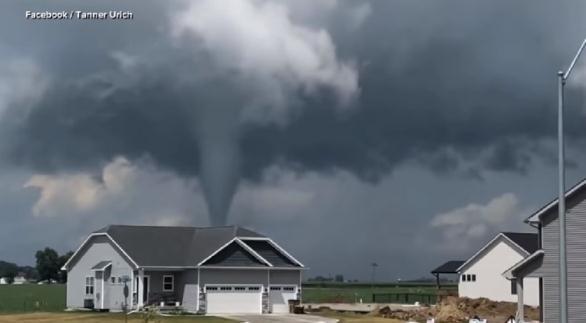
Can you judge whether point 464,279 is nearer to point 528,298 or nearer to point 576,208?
point 528,298

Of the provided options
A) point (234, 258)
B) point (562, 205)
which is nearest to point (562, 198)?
point (562, 205)

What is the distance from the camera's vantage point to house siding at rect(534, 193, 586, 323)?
2018 inches

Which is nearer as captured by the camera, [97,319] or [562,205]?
[562,205]

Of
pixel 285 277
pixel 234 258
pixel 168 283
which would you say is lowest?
pixel 168 283

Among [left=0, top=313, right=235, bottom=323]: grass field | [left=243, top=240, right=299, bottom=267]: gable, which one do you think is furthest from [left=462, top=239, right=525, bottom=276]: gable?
[left=0, top=313, right=235, bottom=323]: grass field

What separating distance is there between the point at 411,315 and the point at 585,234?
53.9ft

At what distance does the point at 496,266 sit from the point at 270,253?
72.3 feet

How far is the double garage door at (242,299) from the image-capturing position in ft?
219

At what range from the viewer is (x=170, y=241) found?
71.6 metres

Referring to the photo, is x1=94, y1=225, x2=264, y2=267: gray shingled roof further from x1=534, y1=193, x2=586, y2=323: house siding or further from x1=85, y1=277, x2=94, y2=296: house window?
x1=534, y1=193, x2=586, y2=323: house siding

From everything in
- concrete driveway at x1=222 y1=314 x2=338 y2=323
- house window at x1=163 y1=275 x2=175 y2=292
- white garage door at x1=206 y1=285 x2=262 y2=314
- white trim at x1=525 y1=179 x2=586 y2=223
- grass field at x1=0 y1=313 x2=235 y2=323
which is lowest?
concrete driveway at x1=222 y1=314 x2=338 y2=323

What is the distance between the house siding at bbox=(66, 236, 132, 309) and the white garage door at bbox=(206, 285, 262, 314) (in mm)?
5662

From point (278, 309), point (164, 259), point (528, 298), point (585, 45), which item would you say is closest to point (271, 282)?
point (278, 309)

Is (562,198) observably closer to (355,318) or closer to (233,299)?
(355,318)
